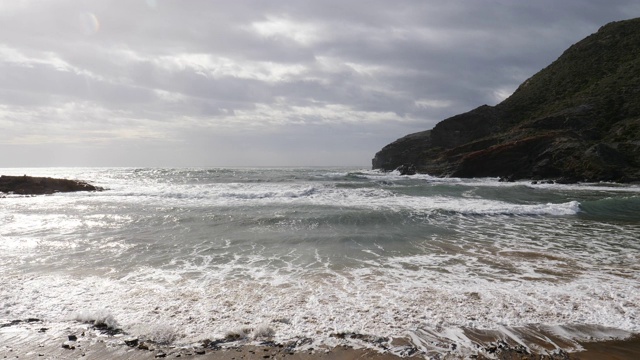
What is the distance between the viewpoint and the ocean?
523cm

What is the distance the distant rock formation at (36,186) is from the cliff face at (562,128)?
46.3m

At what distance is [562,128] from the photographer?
5009cm

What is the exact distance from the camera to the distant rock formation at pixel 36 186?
3008 centimetres

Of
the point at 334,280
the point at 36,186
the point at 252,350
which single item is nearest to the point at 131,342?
the point at 252,350

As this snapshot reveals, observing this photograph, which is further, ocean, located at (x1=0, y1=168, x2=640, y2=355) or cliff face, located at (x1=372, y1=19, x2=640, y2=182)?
cliff face, located at (x1=372, y1=19, x2=640, y2=182)

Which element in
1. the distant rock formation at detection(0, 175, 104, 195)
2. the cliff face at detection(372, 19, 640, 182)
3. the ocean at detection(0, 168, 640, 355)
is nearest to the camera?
the ocean at detection(0, 168, 640, 355)

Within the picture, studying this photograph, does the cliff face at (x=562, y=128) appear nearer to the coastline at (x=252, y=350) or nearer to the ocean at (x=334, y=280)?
the ocean at (x=334, y=280)

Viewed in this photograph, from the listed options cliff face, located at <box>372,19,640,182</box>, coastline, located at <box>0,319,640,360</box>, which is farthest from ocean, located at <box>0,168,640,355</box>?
cliff face, located at <box>372,19,640,182</box>

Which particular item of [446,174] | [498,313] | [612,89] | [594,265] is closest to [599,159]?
[446,174]

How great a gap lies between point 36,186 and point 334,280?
→ 1347 inches

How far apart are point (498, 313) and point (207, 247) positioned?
314 inches

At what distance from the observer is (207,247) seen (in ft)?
35.0

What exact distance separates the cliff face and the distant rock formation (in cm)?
4631

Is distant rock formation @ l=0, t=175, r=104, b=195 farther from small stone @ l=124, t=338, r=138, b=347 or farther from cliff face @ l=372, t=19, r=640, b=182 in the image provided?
cliff face @ l=372, t=19, r=640, b=182
